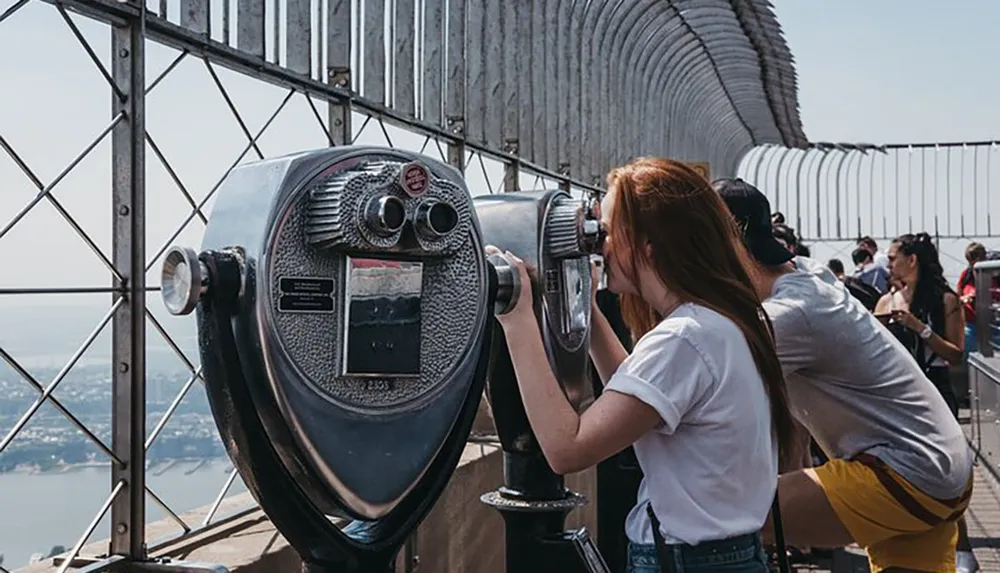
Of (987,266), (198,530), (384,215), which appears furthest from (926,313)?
(384,215)

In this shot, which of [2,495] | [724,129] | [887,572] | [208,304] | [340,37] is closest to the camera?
[208,304]

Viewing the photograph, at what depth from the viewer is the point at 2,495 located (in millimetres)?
2516

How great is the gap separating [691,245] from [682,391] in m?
0.31

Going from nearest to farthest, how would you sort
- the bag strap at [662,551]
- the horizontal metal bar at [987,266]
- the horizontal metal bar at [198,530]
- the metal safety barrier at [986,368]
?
1. the bag strap at [662,551]
2. the horizontal metal bar at [198,530]
3. the metal safety barrier at [986,368]
4. the horizontal metal bar at [987,266]

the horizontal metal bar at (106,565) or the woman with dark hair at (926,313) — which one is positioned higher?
the woman with dark hair at (926,313)

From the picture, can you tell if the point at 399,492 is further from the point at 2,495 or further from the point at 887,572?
the point at 887,572

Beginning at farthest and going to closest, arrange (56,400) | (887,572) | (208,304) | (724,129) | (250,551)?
(724,129) → (887,572) → (250,551) → (56,400) → (208,304)

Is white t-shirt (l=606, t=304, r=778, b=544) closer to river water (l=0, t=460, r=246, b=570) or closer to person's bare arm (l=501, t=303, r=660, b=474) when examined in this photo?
person's bare arm (l=501, t=303, r=660, b=474)

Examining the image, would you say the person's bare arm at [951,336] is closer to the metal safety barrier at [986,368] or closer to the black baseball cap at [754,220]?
the metal safety barrier at [986,368]

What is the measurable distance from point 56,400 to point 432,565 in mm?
1693

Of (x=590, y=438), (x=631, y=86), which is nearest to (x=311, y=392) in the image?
(x=590, y=438)

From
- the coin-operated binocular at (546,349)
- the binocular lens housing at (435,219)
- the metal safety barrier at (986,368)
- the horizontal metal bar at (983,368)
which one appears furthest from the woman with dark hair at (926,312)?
the binocular lens housing at (435,219)

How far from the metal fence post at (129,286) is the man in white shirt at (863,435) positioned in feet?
4.48

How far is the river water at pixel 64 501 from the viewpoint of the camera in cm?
257
